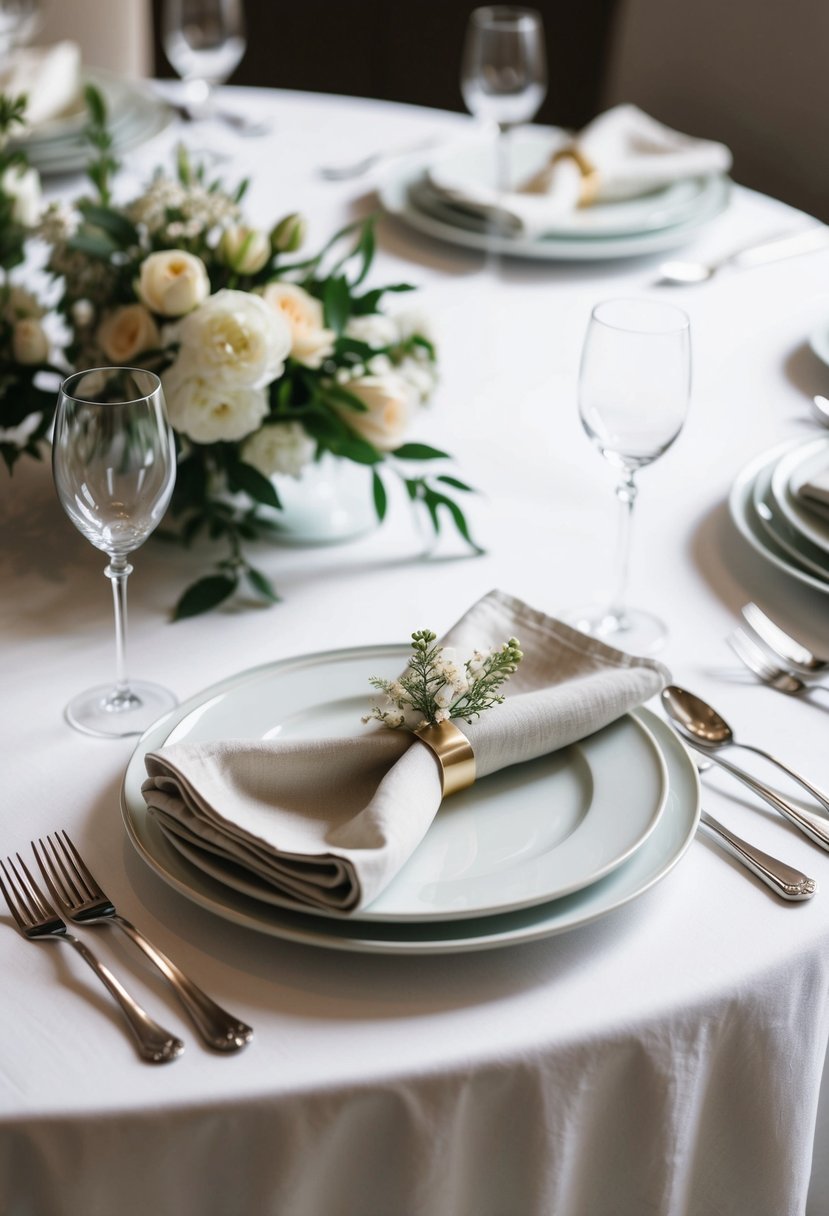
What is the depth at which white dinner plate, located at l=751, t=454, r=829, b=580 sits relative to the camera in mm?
1073

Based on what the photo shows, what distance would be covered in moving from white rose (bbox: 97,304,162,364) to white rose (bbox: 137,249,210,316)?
16 millimetres

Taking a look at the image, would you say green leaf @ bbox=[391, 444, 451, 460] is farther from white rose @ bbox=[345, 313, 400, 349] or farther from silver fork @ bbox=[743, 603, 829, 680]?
silver fork @ bbox=[743, 603, 829, 680]

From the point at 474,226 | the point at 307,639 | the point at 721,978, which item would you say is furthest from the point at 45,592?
the point at 474,226

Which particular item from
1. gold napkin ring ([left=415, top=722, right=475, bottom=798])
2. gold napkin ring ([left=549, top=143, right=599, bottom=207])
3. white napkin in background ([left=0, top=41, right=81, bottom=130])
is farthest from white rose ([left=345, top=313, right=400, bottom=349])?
white napkin in background ([left=0, top=41, right=81, bottom=130])

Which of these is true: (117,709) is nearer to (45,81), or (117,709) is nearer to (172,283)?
(172,283)

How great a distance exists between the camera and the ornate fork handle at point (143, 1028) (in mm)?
638

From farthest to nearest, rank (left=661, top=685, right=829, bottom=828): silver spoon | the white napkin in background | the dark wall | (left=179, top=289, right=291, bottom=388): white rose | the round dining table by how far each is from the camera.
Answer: the dark wall → the white napkin in background → (left=179, top=289, right=291, bottom=388): white rose → (left=661, top=685, right=829, bottom=828): silver spoon → the round dining table

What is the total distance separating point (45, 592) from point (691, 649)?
1.76 ft

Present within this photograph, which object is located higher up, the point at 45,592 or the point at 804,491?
the point at 804,491

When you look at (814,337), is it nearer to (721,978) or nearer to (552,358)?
(552,358)

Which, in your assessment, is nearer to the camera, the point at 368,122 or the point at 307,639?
the point at 307,639

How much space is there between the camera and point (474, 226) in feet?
5.67

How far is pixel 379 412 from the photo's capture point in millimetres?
1112

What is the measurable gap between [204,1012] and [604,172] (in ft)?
4.76
